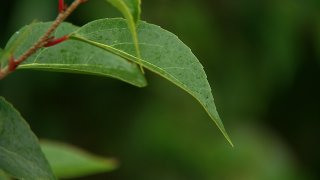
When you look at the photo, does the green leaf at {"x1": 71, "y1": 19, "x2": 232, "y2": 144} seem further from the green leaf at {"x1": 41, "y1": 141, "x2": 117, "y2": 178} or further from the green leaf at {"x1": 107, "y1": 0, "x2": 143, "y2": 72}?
the green leaf at {"x1": 41, "y1": 141, "x2": 117, "y2": 178}

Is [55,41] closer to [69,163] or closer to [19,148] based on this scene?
[19,148]

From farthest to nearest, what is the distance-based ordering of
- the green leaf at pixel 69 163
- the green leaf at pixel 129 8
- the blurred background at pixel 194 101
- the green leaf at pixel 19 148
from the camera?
the blurred background at pixel 194 101
the green leaf at pixel 69 163
the green leaf at pixel 19 148
the green leaf at pixel 129 8

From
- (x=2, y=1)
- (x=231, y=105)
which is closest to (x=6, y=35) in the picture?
(x=2, y=1)

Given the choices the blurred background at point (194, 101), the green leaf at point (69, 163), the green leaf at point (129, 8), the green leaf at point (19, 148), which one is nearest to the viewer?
the green leaf at point (129, 8)

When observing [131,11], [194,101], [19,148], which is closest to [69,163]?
[19,148]

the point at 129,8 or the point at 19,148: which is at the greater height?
the point at 129,8

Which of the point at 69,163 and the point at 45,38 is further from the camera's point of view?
the point at 69,163

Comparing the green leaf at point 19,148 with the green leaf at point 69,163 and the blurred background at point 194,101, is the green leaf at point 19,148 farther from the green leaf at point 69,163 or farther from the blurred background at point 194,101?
the blurred background at point 194,101

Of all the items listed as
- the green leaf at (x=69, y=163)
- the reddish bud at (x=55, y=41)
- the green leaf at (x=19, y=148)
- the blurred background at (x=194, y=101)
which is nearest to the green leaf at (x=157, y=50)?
the reddish bud at (x=55, y=41)
